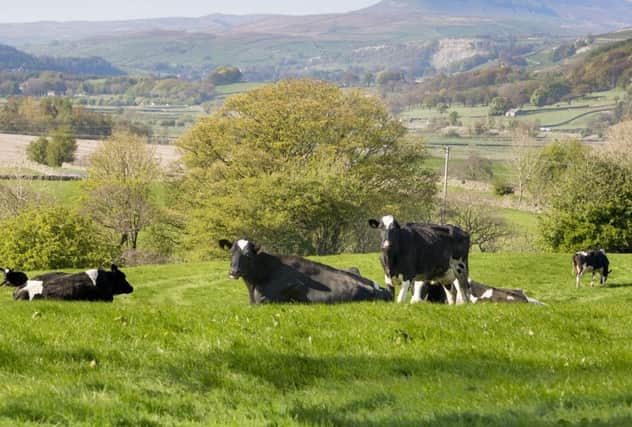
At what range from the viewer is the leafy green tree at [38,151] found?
13488 centimetres

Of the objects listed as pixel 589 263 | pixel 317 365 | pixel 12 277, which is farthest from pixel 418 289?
pixel 589 263

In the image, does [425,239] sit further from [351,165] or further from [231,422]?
[351,165]

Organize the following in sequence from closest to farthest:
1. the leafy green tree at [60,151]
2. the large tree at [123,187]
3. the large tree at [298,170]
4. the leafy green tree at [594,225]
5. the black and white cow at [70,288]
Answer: the black and white cow at [70,288]
the leafy green tree at [594,225]
the large tree at [298,170]
the large tree at [123,187]
the leafy green tree at [60,151]

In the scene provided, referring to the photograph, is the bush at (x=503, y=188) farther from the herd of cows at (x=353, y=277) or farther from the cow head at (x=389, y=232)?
the cow head at (x=389, y=232)

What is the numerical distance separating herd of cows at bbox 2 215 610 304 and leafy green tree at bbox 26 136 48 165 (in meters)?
119

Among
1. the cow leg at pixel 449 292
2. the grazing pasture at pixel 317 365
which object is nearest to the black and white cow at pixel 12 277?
the grazing pasture at pixel 317 365

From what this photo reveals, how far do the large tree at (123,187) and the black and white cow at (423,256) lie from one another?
186ft

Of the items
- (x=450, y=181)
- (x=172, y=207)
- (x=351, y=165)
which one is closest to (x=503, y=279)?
(x=351, y=165)

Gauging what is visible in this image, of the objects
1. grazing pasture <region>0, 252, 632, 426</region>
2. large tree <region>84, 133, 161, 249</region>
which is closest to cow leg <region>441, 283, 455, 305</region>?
grazing pasture <region>0, 252, 632, 426</region>

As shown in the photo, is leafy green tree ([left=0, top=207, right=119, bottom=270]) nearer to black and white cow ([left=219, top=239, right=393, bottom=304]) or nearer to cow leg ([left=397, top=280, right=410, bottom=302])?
black and white cow ([left=219, top=239, right=393, bottom=304])

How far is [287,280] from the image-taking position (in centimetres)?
1916

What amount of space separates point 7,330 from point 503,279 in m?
27.3

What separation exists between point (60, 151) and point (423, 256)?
124 meters

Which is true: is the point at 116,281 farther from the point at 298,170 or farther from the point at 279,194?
the point at 298,170
